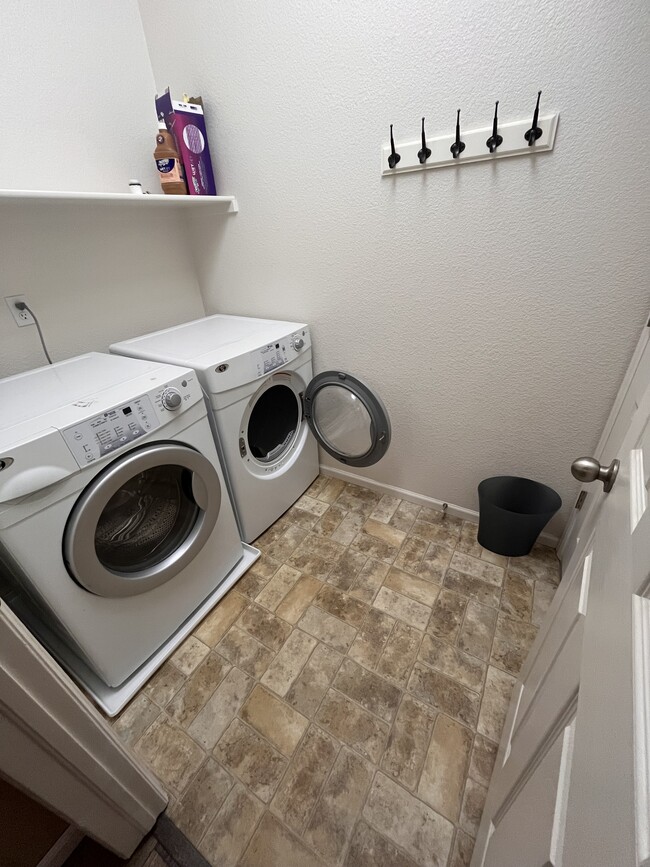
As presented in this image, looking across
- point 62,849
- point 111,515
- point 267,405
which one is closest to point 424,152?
point 267,405

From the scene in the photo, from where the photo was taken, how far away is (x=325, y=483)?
198 centimetres

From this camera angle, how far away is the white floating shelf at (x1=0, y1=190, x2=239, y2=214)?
3.30 ft

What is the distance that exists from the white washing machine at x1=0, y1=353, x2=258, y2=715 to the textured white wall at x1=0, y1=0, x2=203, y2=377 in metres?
0.24

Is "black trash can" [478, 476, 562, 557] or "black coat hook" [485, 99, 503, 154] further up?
"black coat hook" [485, 99, 503, 154]

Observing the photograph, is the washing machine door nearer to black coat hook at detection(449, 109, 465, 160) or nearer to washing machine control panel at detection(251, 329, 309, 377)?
washing machine control panel at detection(251, 329, 309, 377)

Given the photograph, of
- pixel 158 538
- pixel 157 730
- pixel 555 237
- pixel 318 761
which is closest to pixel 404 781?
pixel 318 761

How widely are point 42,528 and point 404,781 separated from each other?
43.2 inches

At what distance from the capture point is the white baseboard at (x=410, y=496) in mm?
1512

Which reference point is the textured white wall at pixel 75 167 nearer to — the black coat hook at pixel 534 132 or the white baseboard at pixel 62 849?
the white baseboard at pixel 62 849

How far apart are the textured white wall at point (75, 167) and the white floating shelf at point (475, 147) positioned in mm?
1096

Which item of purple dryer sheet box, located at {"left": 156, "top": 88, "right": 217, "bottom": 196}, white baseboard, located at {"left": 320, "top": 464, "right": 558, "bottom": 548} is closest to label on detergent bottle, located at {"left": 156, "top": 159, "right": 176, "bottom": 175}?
purple dryer sheet box, located at {"left": 156, "top": 88, "right": 217, "bottom": 196}

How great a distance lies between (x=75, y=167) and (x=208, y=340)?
79 cm

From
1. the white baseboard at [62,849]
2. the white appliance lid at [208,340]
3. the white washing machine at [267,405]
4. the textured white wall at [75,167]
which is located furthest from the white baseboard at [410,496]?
the white baseboard at [62,849]

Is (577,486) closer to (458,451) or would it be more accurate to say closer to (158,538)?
(458,451)
